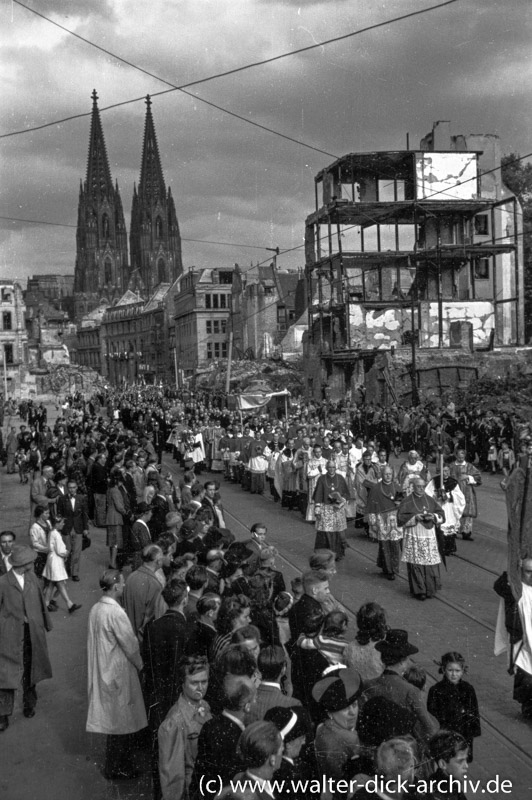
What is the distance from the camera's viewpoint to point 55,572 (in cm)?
1066

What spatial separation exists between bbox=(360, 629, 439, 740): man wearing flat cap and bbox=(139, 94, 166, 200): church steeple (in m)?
168

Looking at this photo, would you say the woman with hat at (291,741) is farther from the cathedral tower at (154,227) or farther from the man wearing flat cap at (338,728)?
the cathedral tower at (154,227)

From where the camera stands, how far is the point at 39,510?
10906mm

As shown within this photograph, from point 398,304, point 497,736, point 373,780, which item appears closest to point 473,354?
point 398,304

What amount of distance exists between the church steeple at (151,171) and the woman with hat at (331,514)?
160614mm

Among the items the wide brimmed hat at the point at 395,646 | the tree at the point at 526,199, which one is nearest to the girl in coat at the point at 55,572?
the wide brimmed hat at the point at 395,646

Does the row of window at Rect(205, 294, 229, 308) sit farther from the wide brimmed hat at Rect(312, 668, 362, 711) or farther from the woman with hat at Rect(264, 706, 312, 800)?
the woman with hat at Rect(264, 706, 312, 800)

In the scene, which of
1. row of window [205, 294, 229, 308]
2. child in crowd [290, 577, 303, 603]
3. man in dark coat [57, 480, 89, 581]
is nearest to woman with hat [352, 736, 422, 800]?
child in crowd [290, 577, 303, 603]

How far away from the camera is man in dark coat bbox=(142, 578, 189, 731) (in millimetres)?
6141

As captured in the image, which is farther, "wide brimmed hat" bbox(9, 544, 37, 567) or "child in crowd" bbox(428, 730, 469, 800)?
"wide brimmed hat" bbox(9, 544, 37, 567)

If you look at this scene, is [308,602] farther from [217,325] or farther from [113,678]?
[217,325]

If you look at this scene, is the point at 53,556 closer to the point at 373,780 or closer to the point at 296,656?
the point at 296,656

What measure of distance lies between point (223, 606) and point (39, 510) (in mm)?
5299

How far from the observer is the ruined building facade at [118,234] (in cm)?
16625
